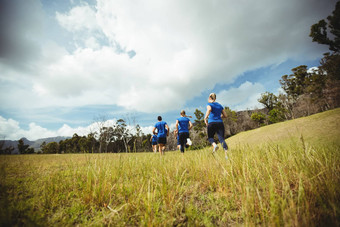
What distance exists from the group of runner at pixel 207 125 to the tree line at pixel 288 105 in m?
0.57

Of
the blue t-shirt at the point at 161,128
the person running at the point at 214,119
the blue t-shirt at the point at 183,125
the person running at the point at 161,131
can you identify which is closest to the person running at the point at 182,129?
the blue t-shirt at the point at 183,125

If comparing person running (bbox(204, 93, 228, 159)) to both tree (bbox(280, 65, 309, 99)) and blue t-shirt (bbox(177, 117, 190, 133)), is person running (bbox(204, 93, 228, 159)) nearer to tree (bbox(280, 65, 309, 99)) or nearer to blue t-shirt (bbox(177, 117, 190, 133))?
blue t-shirt (bbox(177, 117, 190, 133))

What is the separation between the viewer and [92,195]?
163cm

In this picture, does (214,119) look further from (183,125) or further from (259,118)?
(259,118)

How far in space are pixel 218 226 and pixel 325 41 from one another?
86.3ft

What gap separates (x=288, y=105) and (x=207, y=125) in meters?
17.3

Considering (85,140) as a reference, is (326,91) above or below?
above

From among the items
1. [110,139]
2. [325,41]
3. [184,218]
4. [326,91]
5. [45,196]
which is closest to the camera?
[184,218]

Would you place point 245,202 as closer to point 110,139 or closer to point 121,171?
point 121,171

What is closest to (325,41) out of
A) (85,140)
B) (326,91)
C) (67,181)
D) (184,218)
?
(326,91)

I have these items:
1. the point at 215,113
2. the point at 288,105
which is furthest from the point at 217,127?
the point at 288,105

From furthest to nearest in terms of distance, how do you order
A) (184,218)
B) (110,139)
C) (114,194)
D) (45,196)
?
(110,139) < (114,194) < (45,196) < (184,218)

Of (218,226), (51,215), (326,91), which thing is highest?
(326,91)

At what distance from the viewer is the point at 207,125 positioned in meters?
4.54
